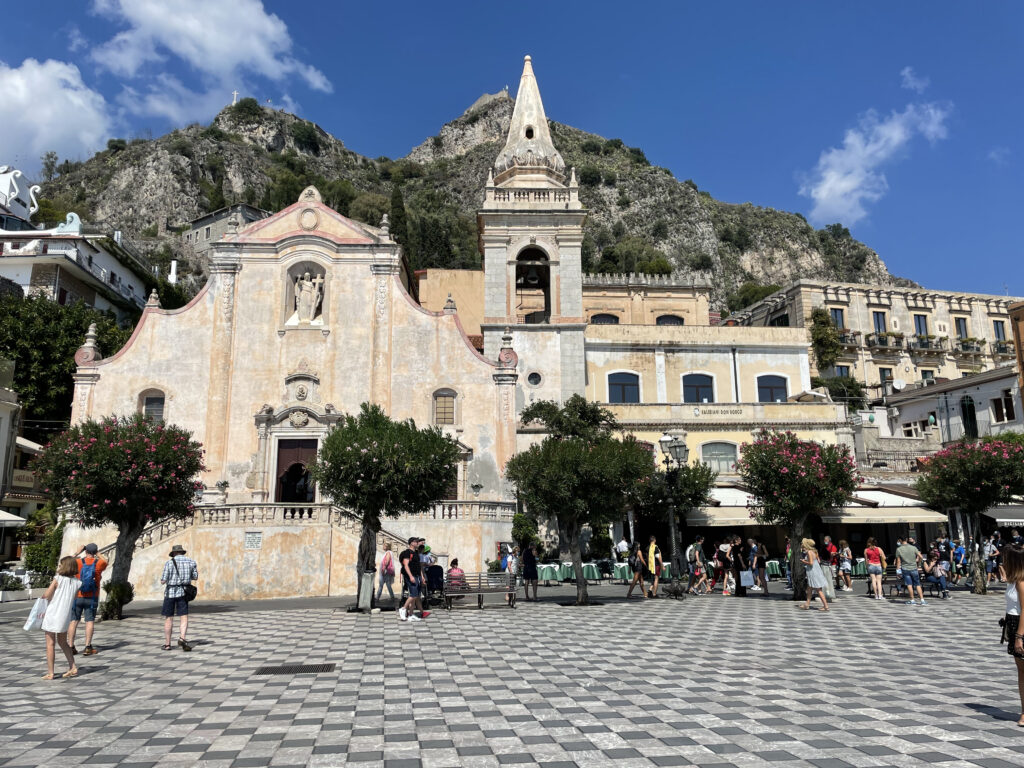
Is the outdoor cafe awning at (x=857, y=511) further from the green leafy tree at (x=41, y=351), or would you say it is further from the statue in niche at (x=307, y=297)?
the green leafy tree at (x=41, y=351)

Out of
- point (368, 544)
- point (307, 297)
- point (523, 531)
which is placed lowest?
point (368, 544)

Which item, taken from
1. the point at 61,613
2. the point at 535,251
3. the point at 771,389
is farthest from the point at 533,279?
the point at 61,613

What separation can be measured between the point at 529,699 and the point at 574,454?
1184 centimetres

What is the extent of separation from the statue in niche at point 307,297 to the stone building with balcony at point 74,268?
19811mm

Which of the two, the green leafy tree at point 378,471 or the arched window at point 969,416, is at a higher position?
the arched window at point 969,416

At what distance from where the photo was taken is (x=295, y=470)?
29.7 meters

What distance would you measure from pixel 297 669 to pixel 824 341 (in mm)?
45570

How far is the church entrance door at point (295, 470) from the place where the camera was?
29375 mm

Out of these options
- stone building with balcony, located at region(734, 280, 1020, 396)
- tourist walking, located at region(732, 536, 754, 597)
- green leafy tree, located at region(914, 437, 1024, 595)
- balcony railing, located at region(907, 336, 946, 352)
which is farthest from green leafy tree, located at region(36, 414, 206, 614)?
balcony railing, located at region(907, 336, 946, 352)

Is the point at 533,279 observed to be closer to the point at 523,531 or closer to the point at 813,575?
the point at 523,531

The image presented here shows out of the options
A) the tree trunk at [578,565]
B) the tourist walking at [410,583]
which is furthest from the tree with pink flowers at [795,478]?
the tourist walking at [410,583]

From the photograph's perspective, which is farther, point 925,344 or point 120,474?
point 925,344

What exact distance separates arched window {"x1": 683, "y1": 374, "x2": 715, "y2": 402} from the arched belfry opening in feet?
26.6

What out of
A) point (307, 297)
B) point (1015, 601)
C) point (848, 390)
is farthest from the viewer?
point (848, 390)
